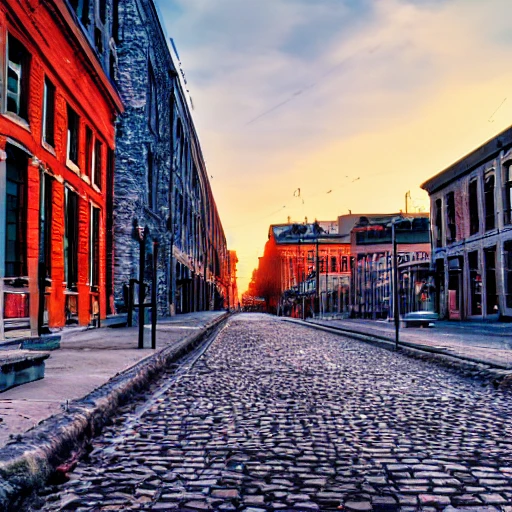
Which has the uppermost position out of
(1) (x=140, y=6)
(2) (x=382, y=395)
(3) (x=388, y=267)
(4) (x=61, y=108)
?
(1) (x=140, y=6)

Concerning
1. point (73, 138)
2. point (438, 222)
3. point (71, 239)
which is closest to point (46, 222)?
point (71, 239)

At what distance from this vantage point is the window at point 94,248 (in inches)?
590

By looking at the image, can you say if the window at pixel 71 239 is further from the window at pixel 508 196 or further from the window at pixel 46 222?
the window at pixel 508 196

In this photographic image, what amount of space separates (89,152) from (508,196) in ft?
51.7

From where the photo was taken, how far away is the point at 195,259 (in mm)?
46344

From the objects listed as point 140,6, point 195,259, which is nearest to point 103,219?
point 140,6

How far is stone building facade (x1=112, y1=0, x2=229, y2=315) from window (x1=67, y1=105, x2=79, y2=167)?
275 cm

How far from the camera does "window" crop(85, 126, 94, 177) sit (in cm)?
1456

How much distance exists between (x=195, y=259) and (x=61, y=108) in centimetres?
3442

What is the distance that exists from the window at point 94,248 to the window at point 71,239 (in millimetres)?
1511

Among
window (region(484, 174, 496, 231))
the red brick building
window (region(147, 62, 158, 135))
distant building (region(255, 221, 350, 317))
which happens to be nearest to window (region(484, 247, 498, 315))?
window (region(484, 174, 496, 231))

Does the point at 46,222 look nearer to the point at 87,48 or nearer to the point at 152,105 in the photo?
the point at 87,48

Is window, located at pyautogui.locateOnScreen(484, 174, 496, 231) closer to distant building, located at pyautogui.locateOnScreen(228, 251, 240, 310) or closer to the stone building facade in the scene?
the stone building facade

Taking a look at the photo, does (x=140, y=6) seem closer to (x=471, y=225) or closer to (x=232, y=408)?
(x=471, y=225)
